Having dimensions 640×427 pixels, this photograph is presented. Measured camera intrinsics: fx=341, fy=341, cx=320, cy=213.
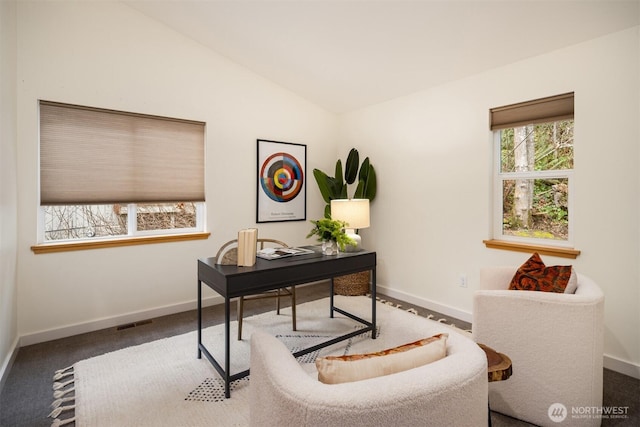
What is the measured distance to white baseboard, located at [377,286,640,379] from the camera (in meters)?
2.35

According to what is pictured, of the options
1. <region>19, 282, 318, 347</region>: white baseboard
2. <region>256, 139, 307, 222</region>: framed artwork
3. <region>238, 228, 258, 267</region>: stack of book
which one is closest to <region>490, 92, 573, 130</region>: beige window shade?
<region>256, 139, 307, 222</region>: framed artwork

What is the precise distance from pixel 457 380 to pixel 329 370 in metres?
0.36

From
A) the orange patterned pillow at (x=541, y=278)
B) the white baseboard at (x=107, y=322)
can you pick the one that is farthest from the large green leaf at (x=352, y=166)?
the orange patterned pillow at (x=541, y=278)

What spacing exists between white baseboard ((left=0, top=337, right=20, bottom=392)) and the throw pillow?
2.37 metres

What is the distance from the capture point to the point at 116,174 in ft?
10.4

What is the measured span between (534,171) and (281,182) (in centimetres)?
267

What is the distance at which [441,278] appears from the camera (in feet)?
11.7

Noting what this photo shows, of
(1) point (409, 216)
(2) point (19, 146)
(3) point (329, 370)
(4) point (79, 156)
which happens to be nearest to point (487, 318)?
(3) point (329, 370)

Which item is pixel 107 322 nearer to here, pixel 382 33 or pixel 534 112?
pixel 382 33

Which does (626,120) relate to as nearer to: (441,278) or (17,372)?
(441,278)

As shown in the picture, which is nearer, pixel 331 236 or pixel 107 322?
pixel 331 236

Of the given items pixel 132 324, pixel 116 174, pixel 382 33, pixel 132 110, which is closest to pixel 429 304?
pixel 382 33

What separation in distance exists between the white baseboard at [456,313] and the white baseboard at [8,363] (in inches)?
136

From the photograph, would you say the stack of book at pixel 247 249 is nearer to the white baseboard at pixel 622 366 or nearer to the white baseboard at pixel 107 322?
the white baseboard at pixel 107 322
